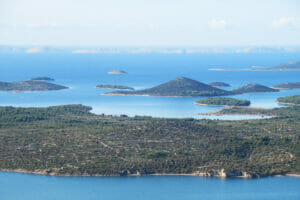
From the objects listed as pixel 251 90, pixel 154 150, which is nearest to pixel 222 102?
pixel 251 90

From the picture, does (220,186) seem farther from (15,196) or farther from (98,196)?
(15,196)

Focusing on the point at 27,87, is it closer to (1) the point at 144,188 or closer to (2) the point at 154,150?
(2) the point at 154,150

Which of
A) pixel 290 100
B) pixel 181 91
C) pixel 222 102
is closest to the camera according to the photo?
pixel 222 102

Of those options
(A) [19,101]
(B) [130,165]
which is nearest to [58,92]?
(A) [19,101]

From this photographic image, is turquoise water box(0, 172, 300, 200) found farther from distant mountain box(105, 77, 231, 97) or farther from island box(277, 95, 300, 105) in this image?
distant mountain box(105, 77, 231, 97)

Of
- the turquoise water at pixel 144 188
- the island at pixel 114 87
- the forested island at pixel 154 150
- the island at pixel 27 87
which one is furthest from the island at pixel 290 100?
the turquoise water at pixel 144 188

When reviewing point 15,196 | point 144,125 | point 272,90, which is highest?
point 272,90

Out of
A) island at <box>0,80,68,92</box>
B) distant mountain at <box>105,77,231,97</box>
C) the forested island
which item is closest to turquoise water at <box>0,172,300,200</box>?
the forested island
